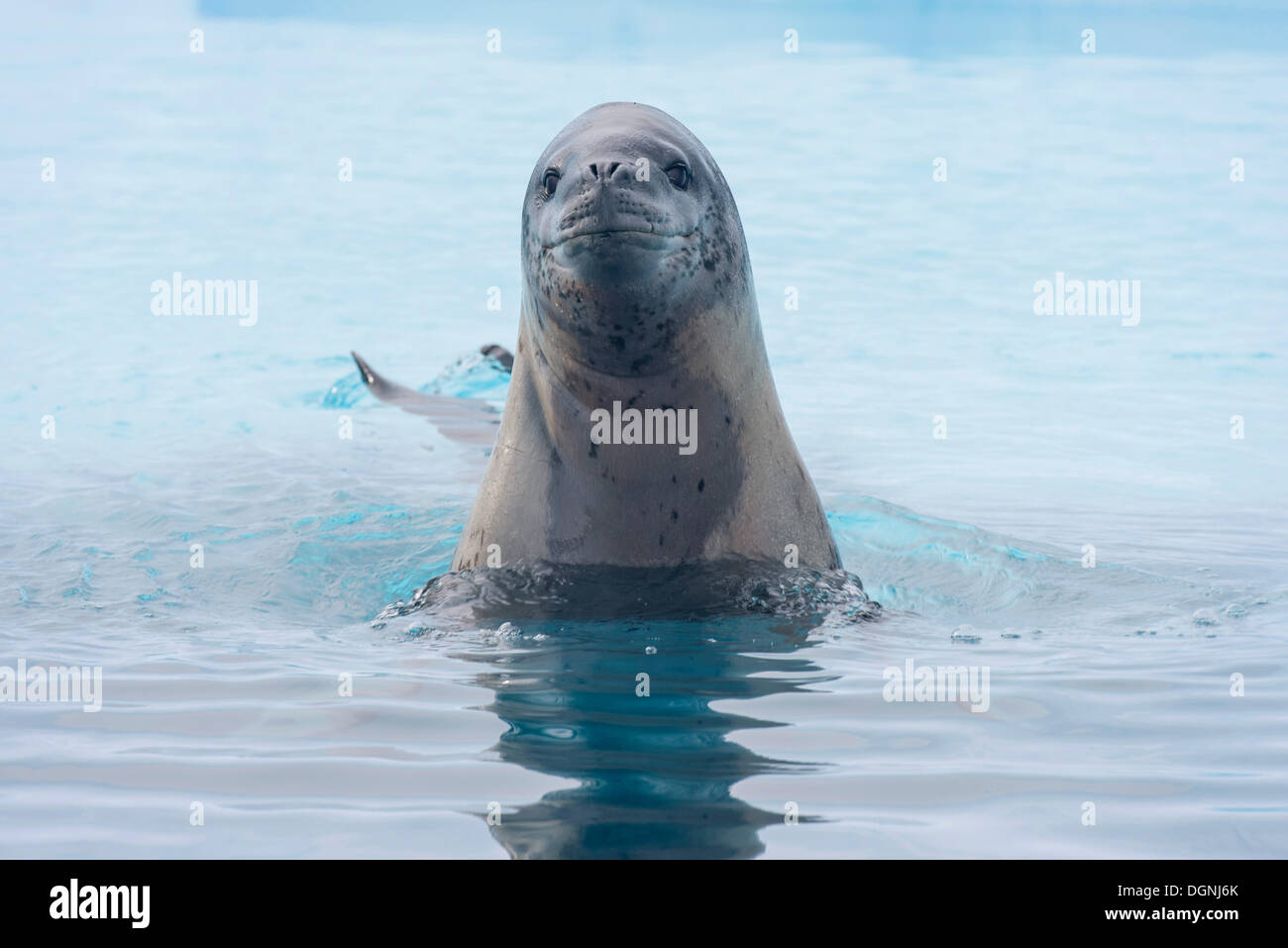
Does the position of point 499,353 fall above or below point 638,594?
above

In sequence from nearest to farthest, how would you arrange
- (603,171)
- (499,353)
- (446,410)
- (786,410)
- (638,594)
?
1. (603,171)
2. (638,594)
3. (499,353)
4. (446,410)
5. (786,410)

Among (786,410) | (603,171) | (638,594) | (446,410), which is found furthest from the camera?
(786,410)

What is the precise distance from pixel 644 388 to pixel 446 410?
4632mm

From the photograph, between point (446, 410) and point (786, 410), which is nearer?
point (446, 410)

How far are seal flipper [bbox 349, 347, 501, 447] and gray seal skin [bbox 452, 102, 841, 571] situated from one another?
370 cm

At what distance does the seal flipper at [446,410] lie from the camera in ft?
27.8

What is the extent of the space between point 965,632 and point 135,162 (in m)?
16.4

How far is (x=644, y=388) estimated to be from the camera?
441cm

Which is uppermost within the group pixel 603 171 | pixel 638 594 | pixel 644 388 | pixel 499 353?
pixel 603 171

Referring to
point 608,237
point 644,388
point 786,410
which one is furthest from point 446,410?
point 608,237

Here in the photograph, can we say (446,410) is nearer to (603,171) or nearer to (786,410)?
(786,410)
